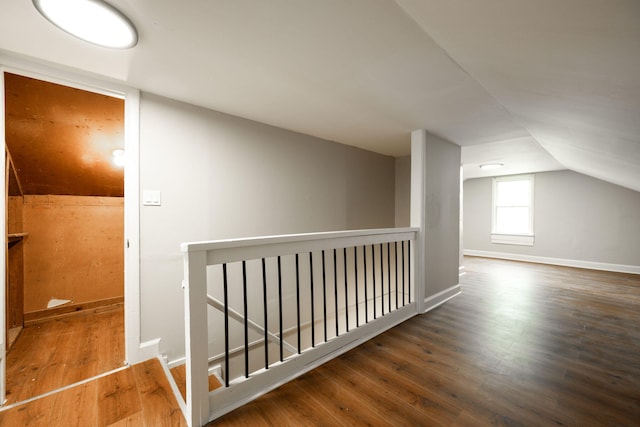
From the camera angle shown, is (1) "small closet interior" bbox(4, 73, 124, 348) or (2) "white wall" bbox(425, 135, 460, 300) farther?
(2) "white wall" bbox(425, 135, 460, 300)

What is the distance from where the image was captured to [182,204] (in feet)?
7.16

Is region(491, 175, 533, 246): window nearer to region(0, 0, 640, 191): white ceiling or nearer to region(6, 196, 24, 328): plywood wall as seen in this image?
region(0, 0, 640, 191): white ceiling

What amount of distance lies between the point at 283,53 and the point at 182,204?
4.84 feet

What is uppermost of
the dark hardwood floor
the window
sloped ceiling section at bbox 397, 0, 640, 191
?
sloped ceiling section at bbox 397, 0, 640, 191

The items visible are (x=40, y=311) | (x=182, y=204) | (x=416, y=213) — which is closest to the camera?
(x=182, y=204)

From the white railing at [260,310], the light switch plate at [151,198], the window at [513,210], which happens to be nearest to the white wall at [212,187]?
the light switch plate at [151,198]

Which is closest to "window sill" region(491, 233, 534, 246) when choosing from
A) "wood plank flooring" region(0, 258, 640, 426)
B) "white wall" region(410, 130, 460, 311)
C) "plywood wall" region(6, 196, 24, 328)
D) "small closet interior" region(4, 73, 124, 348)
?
"wood plank flooring" region(0, 258, 640, 426)

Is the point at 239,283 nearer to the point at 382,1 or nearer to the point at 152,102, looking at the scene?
the point at 152,102

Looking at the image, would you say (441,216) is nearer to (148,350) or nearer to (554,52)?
(554,52)

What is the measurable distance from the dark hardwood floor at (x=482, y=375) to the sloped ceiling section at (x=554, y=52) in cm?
170

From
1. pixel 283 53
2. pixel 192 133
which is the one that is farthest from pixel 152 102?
pixel 283 53

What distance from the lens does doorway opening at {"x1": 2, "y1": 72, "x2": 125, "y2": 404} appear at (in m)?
2.03

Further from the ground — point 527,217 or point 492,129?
point 492,129

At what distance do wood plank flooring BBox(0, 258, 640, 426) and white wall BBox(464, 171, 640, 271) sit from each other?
3283mm
